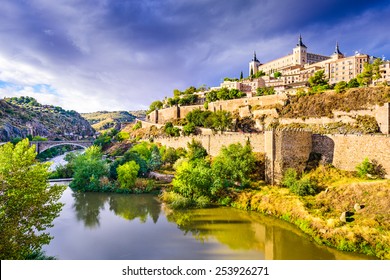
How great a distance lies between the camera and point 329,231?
532 inches

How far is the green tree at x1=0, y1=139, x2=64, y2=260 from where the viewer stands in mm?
9031

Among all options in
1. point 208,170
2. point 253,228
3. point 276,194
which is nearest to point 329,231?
point 253,228

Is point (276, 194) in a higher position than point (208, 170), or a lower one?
lower

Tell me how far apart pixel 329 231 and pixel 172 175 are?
16.7 meters

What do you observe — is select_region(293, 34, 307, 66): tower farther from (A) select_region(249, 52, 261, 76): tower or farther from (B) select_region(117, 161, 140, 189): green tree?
(B) select_region(117, 161, 140, 189): green tree

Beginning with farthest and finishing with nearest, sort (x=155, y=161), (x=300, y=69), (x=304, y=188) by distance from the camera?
(x=300, y=69) → (x=155, y=161) → (x=304, y=188)

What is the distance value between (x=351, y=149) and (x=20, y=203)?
2014 cm

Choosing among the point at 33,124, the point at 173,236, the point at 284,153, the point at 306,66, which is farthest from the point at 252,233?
the point at 33,124

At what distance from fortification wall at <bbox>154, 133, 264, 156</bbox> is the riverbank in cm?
505

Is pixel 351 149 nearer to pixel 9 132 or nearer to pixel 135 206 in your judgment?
pixel 135 206

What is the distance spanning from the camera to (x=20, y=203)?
980 centimetres

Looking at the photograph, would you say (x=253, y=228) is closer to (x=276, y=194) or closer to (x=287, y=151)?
(x=276, y=194)

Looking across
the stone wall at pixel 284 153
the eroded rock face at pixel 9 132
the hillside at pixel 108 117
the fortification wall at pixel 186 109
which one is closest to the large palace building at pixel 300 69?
the fortification wall at pixel 186 109

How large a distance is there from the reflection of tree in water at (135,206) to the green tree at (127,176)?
1341 mm
